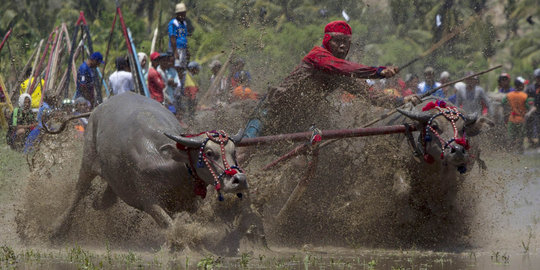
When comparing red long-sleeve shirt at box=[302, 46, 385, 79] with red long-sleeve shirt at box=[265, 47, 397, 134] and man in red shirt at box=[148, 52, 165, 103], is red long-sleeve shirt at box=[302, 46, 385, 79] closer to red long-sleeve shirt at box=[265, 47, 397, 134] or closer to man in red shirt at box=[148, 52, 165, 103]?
red long-sleeve shirt at box=[265, 47, 397, 134]

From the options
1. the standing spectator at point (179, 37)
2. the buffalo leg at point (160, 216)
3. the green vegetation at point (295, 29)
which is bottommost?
the buffalo leg at point (160, 216)

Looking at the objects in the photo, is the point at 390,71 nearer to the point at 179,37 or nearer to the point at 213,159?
the point at 213,159

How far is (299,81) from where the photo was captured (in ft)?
31.1

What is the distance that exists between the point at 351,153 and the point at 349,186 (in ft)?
1.19

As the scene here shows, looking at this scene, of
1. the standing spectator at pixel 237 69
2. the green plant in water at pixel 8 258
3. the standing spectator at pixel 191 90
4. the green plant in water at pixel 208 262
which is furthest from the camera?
the standing spectator at pixel 191 90

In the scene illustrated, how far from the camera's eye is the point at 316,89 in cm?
947

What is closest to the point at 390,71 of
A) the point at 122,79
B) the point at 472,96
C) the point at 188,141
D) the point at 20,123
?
the point at 188,141

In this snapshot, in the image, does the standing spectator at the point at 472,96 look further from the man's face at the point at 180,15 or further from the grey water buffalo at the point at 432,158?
the grey water buffalo at the point at 432,158

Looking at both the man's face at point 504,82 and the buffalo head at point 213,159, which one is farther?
the man's face at point 504,82

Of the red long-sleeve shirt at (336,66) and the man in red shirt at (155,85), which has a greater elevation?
the man in red shirt at (155,85)

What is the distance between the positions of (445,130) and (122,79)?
7.60 metres

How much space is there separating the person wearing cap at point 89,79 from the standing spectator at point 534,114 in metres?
9.12

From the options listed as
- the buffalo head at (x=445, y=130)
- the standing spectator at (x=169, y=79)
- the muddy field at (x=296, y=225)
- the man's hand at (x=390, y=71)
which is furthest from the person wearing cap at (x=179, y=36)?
the buffalo head at (x=445, y=130)

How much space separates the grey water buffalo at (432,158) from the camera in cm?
830
